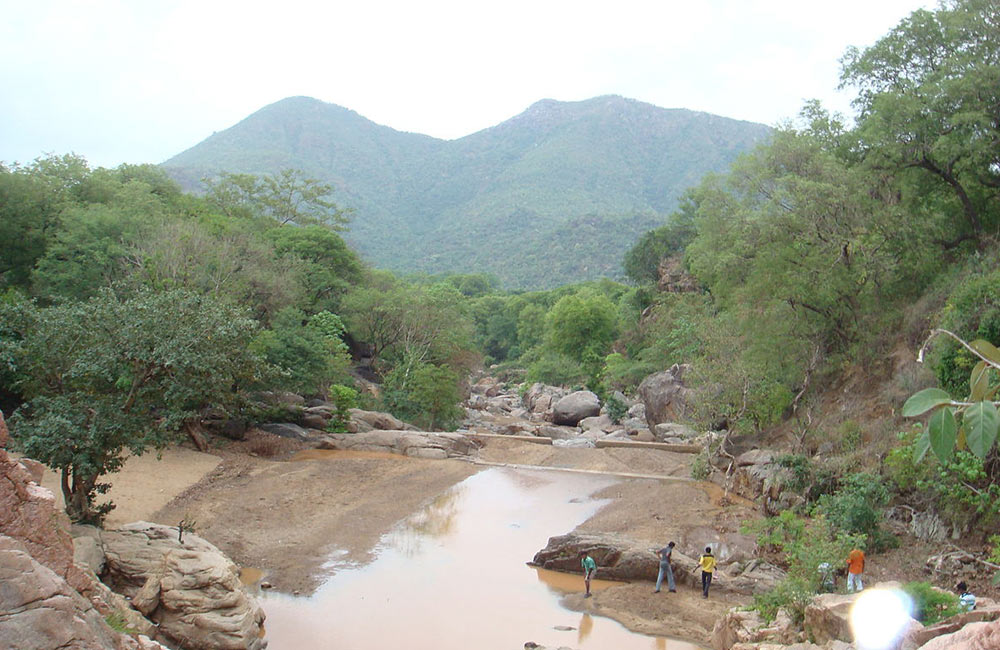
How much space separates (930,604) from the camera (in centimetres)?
806

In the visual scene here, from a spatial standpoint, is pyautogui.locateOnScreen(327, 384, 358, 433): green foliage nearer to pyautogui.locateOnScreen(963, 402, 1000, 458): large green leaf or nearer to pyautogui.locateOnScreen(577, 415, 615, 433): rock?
pyautogui.locateOnScreen(577, 415, 615, 433): rock

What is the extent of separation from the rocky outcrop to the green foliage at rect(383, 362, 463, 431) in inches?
158

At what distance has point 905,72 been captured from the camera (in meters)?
20.9

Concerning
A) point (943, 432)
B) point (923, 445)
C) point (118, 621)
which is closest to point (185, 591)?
point (118, 621)

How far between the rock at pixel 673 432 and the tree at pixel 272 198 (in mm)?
26407

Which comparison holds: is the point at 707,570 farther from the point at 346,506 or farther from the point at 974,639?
the point at 346,506

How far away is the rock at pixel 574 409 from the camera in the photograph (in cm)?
3794

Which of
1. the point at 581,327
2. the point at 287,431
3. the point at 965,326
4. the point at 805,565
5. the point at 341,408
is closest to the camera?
the point at 805,565

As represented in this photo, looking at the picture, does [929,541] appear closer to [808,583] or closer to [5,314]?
[808,583]

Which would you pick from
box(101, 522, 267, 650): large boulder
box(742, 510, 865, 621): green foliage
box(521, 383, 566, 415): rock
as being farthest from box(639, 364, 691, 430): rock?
box(101, 522, 267, 650): large boulder

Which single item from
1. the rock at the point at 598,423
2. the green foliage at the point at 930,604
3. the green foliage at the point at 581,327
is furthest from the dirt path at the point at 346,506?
the green foliage at the point at 581,327

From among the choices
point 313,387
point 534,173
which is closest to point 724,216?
point 313,387

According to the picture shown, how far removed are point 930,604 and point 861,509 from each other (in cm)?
719

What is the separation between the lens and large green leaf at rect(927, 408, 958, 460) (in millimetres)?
2268
